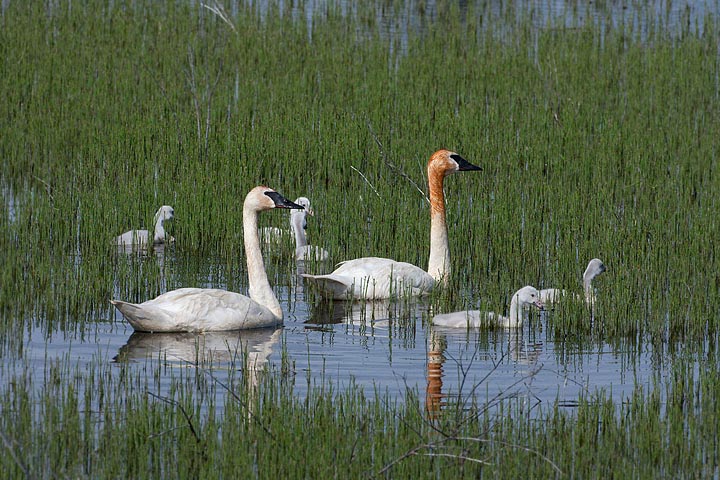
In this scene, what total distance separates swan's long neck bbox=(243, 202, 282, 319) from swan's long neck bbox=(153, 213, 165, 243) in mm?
2075

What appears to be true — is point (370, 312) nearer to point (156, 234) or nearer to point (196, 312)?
point (196, 312)

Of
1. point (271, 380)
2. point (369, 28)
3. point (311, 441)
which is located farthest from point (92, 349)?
point (369, 28)

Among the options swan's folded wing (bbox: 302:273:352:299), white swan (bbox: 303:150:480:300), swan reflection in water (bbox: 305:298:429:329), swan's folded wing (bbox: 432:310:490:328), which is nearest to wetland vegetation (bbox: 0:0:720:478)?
white swan (bbox: 303:150:480:300)

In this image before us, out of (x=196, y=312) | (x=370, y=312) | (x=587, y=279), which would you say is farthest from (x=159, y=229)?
(x=587, y=279)

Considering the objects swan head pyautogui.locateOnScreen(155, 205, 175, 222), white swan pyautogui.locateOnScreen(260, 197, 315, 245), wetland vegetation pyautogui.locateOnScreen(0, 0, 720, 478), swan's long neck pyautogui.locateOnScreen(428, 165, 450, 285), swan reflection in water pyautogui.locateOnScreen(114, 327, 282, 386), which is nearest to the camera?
wetland vegetation pyautogui.locateOnScreen(0, 0, 720, 478)

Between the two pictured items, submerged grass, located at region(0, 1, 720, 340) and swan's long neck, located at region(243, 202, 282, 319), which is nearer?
swan's long neck, located at region(243, 202, 282, 319)

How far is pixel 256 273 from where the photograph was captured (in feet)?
38.2

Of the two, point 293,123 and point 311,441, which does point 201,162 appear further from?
point 311,441

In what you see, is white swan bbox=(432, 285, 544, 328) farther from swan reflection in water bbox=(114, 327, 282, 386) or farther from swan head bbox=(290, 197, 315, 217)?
swan head bbox=(290, 197, 315, 217)

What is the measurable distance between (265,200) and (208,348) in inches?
76.7

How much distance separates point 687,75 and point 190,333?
44.0ft

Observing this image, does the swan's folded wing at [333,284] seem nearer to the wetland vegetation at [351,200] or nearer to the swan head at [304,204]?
the wetland vegetation at [351,200]

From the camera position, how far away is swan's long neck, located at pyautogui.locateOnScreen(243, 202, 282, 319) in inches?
448

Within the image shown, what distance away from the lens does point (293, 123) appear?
1784 cm
